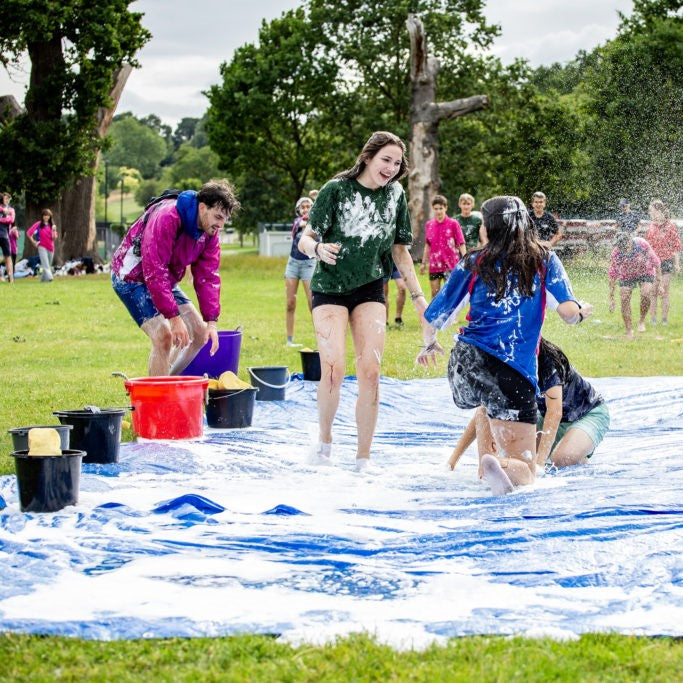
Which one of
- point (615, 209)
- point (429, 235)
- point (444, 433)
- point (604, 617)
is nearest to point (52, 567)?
point (604, 617)

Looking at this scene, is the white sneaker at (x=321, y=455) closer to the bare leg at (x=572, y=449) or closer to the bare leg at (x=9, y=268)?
the bare leg at (x=572, y=449)

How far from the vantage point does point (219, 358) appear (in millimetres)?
8398

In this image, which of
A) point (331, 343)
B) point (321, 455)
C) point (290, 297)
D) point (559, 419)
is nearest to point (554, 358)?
point (559, 419)

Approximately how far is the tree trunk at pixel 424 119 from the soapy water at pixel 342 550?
75.8ft

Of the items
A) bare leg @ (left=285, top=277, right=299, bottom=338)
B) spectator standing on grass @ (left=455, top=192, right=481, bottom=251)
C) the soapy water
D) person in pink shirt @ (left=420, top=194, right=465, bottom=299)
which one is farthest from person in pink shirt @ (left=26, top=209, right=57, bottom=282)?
the soapy water

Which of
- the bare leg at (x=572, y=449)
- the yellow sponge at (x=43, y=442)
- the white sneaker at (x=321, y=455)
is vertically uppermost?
the yellow sponge at (x=43, y=442)

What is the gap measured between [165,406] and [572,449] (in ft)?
8.87

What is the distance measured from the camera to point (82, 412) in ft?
20.2

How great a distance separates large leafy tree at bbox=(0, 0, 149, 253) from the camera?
3058 centimetres

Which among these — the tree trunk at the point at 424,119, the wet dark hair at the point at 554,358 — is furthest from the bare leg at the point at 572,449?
the tree trunk at the point at 424,119

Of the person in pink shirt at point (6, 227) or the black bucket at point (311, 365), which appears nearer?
the black bucket at point (311, 365)

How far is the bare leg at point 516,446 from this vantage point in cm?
543

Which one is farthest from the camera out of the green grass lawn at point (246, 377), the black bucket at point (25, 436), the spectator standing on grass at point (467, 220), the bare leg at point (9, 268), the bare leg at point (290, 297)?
the bare leg at point (9, 268)

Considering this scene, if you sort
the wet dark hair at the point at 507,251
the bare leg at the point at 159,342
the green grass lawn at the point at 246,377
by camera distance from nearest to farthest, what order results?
the green grass lawn at the point at 246,377 < the wet dark hair at the point at 507,251 < the bare leg at the point at 159,342
